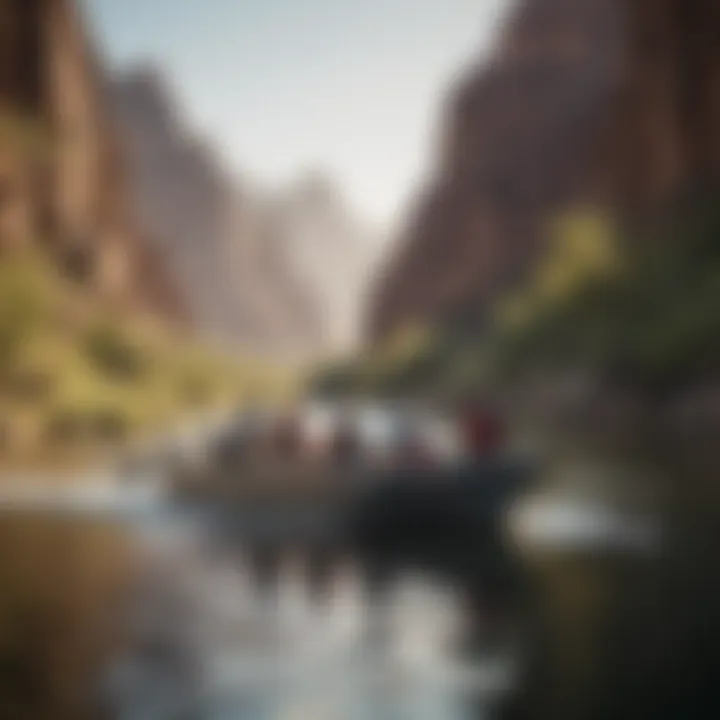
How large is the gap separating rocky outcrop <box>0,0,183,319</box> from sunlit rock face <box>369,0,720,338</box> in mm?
2655

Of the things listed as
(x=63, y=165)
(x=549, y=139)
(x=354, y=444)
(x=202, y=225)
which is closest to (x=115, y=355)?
(x=202, y=225)

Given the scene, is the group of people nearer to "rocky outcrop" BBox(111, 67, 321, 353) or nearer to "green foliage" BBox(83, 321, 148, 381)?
"rocky outcrop" BBox(111, 67, 321, 353)

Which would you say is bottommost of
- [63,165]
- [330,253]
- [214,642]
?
[214,642]

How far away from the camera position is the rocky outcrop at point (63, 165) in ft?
27.7

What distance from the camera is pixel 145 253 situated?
329 inches

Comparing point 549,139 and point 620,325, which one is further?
point 549,139

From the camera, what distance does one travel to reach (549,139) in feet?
29.9

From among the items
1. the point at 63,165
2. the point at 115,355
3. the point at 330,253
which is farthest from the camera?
the point at 63,165

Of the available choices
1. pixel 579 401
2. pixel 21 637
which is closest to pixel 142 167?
pixel 579 401

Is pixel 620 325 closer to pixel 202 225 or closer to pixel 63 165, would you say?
pixel 202 225

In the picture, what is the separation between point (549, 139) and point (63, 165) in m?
6.41

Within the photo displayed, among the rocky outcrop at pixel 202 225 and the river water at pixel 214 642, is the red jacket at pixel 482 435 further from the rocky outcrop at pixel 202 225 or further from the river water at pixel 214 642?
the rocky outcrop at pixel 202 225

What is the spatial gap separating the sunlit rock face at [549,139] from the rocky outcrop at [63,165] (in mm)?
Result: 2655

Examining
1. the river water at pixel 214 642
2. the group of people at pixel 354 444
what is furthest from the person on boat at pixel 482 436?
the river water at pixel 214 642
